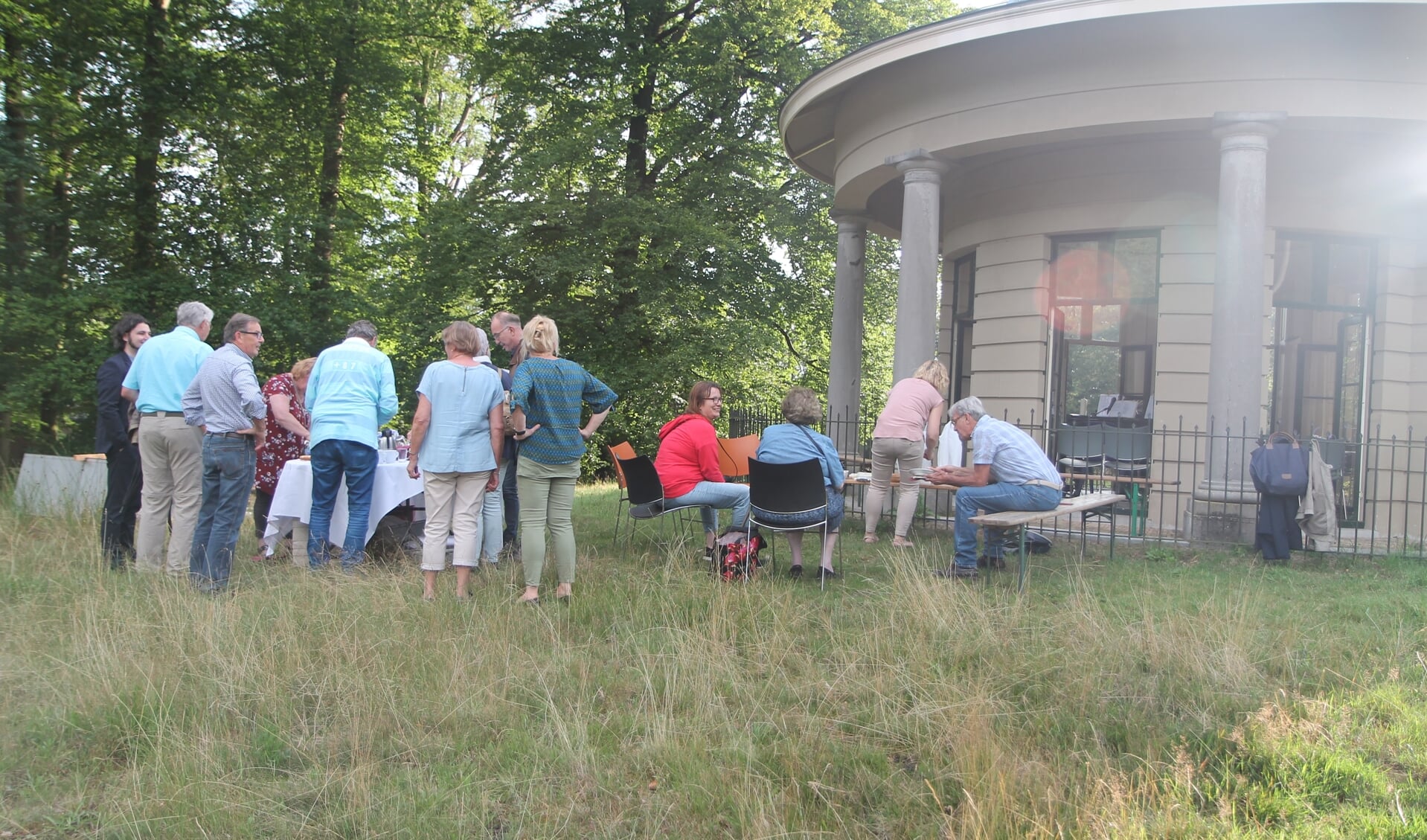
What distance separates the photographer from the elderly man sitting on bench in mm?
7215

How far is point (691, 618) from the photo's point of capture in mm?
5508

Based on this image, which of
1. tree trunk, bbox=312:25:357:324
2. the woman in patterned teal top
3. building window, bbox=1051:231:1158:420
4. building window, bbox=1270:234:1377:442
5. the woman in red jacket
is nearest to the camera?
the woman in patterned teal top

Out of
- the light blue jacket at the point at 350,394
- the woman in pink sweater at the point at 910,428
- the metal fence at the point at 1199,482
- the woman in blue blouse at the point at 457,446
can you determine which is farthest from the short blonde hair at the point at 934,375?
the light blue jacket at the point at 350,394

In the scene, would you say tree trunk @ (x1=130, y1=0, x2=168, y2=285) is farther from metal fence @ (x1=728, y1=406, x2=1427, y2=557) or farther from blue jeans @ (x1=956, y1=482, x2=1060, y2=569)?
blue jeans @ (x1=956, y1=482, x2=1060, y2=569)

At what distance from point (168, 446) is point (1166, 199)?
9.90m

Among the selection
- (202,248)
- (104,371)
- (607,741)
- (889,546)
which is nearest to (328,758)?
(607,741)

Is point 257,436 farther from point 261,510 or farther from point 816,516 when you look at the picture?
point 816,516

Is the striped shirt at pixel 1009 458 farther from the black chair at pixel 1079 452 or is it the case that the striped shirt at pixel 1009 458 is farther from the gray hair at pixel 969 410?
the black chair at pixel 1079 452

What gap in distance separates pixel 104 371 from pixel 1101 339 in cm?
1001

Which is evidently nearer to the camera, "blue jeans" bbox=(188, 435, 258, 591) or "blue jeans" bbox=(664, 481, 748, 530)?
"blue jeans" bbox=(188, 435, 258, 591)

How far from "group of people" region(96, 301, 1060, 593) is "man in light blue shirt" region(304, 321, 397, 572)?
0.04 ft

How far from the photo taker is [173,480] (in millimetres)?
6730

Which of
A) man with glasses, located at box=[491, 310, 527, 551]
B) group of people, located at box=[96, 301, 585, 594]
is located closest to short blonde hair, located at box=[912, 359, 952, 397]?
group of people, located at box=[96, 301, 585, 594]

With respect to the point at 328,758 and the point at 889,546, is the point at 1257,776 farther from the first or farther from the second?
the point at 889,546
